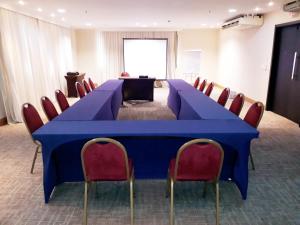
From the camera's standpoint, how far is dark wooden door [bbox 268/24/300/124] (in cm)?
534

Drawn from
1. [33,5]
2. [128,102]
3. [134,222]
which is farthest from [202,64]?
[134,222]

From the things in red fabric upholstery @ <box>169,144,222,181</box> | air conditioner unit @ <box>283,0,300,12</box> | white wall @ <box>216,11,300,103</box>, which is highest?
air conditioner unit @ <box>283,0,300,12</box>

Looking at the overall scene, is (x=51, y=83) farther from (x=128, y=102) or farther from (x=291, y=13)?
(x=291, y=13)

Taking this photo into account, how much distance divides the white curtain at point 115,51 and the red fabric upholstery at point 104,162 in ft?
30.2

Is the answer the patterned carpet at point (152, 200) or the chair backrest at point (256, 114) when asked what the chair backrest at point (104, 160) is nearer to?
the patterned carpet at point (152, 200)

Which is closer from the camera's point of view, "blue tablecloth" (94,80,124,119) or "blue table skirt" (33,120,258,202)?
"blue table skirt" (33,120,258,202)

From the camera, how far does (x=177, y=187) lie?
2783mm

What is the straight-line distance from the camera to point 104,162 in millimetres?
2014

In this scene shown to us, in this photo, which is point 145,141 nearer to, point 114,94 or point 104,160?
point 104,160

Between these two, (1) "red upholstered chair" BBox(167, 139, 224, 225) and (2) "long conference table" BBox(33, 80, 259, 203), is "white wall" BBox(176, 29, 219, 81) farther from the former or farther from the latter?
(1) "red upholstered chair" BBox(167, 139, 224, 225)

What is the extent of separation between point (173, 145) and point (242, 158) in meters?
0.73

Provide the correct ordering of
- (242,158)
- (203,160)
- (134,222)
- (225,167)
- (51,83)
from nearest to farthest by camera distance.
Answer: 1. (203,160)
2. (134,222)
3. (242,158)
4. (225,167)
5. (51,83)

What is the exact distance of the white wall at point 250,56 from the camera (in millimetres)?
6319

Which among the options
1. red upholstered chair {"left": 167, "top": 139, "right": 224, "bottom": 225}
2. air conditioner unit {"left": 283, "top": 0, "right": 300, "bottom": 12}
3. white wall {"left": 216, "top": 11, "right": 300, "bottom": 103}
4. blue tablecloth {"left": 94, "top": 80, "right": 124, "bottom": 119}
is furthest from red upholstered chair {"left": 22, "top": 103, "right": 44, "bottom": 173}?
white wall {"left": 216, "top": 11, "right": 300, "bottom": 103}
